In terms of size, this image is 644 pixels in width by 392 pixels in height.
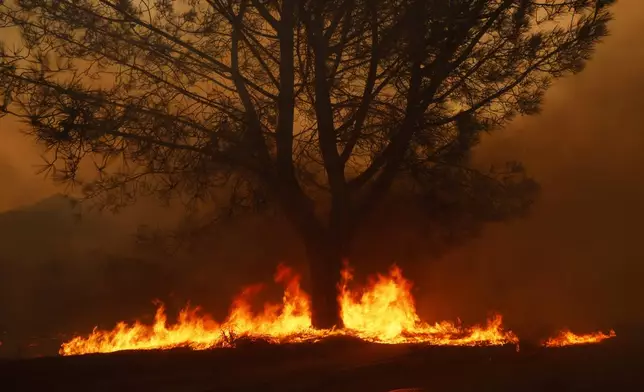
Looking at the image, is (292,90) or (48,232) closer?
(292,90)

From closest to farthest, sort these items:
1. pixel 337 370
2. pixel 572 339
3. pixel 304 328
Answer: pixel 337 370 < pixel 572 339 < pixel 304 328

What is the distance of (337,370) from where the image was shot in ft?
20.2

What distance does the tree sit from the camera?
873 cm

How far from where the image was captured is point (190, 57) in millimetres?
9750

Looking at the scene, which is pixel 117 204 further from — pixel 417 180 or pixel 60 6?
pixel 417 180

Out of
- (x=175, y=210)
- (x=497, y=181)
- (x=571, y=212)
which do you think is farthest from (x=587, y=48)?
(x=175, y=210)

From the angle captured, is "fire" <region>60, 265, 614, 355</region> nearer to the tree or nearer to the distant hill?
the tree

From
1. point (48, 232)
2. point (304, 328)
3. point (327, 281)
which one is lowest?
point (304, 328)

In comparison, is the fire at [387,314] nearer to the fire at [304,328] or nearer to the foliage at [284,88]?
the fire at [304,328]

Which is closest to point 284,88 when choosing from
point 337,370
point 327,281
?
point 327,281

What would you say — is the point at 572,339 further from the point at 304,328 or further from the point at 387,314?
the point at 304,328

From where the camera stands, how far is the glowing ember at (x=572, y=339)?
7.61m

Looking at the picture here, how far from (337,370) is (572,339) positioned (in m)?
3.32

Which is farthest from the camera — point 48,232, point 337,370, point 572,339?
point 48,232
